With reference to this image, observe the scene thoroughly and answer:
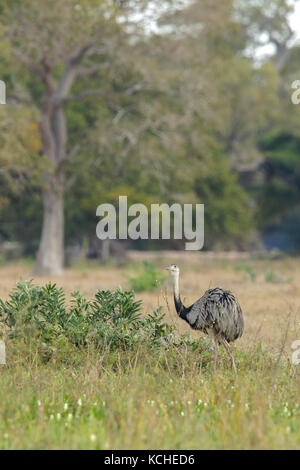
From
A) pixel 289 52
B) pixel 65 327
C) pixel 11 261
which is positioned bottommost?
pixel 65 327

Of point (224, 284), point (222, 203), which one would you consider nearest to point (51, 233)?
point (224, 284)

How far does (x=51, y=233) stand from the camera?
25484 millimetres

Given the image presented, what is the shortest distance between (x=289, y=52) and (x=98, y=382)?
44.7 metres

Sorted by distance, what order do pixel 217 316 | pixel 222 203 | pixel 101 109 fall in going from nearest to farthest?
pixel 217 316 < pixel 101 109 < pixel 222 203

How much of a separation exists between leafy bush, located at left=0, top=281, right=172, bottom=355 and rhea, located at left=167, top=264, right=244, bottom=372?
1.10 feet

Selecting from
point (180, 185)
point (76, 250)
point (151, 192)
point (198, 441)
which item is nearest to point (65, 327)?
point (198, 441)

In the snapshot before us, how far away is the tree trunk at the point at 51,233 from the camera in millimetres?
25234

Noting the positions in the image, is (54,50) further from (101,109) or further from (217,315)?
(217,315)

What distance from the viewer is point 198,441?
509cm

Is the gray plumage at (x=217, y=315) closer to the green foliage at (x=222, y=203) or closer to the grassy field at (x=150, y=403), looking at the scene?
the grassy field at (x=150, y=403)

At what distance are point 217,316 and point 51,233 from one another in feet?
60.0

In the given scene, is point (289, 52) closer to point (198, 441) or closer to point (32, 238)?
A: point (32, 238)

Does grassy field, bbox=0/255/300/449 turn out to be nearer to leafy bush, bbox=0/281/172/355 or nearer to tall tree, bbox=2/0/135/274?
leafy bush, bbox=0/281/172/355

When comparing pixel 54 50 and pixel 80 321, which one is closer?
pixel 80 321
